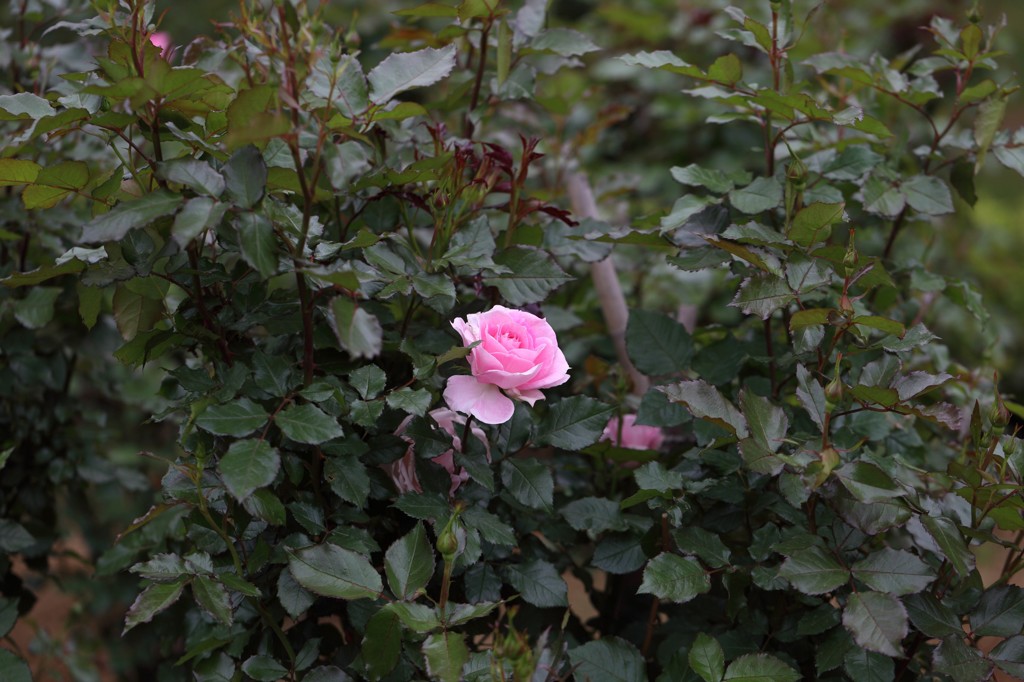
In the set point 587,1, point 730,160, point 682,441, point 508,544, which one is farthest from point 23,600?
point 587,1

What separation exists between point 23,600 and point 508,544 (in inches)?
36.7

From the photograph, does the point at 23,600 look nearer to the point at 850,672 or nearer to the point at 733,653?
the point at 733,653

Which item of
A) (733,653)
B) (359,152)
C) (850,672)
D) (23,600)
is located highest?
(359,152)

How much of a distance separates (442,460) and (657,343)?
36 centimetres

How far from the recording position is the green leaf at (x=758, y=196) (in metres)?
1.02

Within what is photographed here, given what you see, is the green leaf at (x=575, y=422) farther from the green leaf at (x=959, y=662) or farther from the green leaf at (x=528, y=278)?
the green leaf at (x=959, y=662)

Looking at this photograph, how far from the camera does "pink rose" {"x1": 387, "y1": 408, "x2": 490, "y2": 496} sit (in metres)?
0.97

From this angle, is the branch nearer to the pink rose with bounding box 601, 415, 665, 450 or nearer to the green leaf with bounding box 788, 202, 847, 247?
the pink rose with bounding box 601, 415, 665, 450

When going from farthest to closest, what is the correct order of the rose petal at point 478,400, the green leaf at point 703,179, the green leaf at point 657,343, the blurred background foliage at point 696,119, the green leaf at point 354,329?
the blurred background foliage at point 696,119, the green leaf at point 657,343, the green leaf at point 703,179, the rose petal at point 478,400, the green leaf at point 354,329

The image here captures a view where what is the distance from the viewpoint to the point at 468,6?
1017mm

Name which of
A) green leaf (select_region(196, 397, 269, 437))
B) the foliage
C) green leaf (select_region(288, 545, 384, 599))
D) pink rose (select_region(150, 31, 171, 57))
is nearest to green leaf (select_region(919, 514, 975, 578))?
the foliage

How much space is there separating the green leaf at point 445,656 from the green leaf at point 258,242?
353 millimetres

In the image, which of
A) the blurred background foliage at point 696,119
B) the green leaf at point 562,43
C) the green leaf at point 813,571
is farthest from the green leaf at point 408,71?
the blurred background foliage at point 696,119

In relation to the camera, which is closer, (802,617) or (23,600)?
(802,617)
